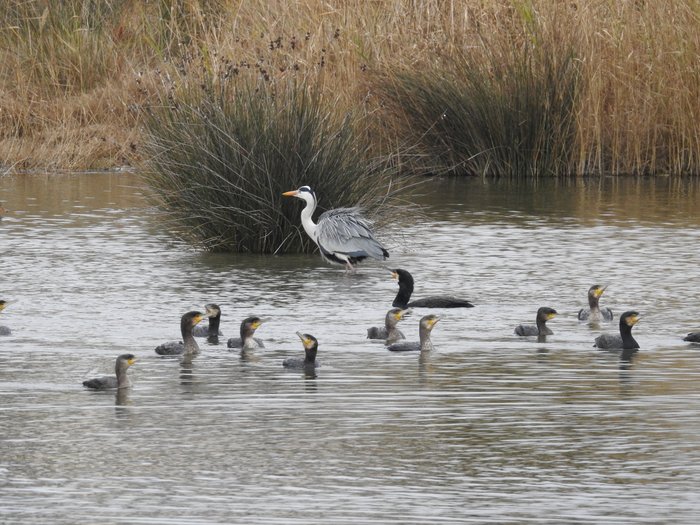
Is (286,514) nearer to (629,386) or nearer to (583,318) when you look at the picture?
(629,386)

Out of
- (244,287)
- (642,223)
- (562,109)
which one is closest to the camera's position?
(244,287)

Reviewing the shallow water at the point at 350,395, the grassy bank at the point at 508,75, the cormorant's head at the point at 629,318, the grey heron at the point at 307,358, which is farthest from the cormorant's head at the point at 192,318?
the grassy bank at the point at 508,75

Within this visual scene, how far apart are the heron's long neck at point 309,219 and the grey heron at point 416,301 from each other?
2097 mm

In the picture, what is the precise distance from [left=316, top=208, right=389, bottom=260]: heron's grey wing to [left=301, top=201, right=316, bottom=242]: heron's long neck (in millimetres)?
122

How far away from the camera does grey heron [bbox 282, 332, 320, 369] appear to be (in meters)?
8.95

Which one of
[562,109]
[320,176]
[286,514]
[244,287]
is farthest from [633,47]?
[286,514]

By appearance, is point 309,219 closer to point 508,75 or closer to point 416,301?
point 416,301

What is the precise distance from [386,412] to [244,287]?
4.86 meters

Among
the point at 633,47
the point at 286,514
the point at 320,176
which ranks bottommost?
the point at 286,514

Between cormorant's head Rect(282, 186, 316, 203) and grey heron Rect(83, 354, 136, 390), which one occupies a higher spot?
cormorant's head Rect(282, 186, 316, 203)

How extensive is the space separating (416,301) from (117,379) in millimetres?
3468

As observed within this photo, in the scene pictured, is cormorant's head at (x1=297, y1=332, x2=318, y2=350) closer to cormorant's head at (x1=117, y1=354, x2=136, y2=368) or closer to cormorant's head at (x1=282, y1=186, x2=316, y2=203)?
cormorant's head at (x1=117, y1=354, x2=136, y2=368)

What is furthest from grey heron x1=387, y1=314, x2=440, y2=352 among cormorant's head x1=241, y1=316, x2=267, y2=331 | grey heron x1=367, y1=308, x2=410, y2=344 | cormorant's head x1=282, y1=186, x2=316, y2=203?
cormorant's head x1=282, y1=186, x2=316, y2=203

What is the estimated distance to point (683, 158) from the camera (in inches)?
833
